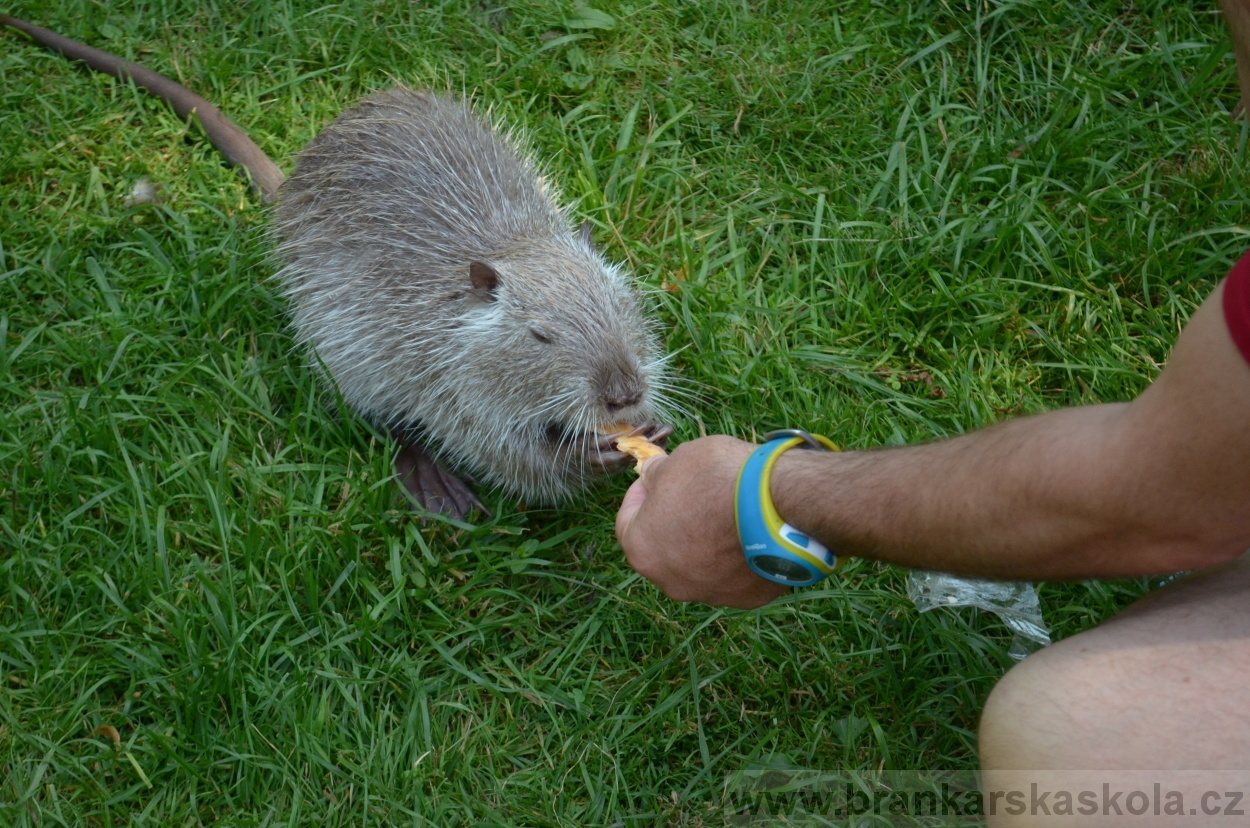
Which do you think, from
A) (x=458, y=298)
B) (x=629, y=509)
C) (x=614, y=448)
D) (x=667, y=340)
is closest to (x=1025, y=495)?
(x=629, y=509)

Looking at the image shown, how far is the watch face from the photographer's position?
2107 mm

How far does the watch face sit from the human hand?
87 mm

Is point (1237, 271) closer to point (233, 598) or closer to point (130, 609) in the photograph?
point (233, 598)

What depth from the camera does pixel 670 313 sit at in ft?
11.5

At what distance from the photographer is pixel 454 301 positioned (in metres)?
3.28

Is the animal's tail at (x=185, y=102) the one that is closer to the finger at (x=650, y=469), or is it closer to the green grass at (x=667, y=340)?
the green grass at (x=667, y=340)

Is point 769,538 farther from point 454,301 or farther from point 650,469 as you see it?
point 454,301

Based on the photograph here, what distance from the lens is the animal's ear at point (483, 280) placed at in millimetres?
3113

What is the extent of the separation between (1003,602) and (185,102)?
10.3ft

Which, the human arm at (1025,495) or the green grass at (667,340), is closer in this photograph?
the human arm at (1025,495)

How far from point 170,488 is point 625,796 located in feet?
5.02

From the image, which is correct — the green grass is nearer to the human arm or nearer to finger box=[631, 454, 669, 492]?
finger box=[631, 454, 669, 492]

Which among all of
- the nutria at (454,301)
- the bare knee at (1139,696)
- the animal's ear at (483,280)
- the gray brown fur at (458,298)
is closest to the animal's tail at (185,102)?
the nutria at (454,301)

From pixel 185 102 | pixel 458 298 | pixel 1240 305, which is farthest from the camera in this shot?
pixel 185 102
